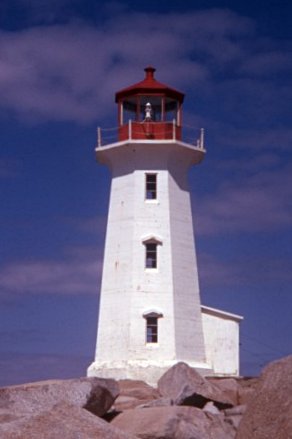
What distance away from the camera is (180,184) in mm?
30781

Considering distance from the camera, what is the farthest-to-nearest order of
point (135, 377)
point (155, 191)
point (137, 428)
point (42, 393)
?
point (155, 191) → point (135, 377) → point (42, 393) → point (137, 428)

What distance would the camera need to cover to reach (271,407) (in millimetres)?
10125

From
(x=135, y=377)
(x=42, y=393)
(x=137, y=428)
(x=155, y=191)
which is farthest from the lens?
(x=155, y=191)

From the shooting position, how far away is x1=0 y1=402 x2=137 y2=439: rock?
395 inches

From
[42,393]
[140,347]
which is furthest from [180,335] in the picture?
[42,393]

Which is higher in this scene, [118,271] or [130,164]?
[130,164]

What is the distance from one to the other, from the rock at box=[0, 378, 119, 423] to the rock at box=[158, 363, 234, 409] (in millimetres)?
2960

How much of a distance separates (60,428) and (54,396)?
437 cm

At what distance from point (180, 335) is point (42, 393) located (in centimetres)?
1495

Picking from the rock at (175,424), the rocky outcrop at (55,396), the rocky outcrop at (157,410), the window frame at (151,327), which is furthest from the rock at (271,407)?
the window frame at (151,327)

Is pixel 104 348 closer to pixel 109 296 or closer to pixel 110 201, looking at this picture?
pixel 109 296

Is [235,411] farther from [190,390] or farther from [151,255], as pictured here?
[151,255]

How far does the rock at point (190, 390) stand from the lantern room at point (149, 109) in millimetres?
11944

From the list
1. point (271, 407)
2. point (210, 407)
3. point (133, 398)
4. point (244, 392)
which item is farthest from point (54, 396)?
point (244, 392)
